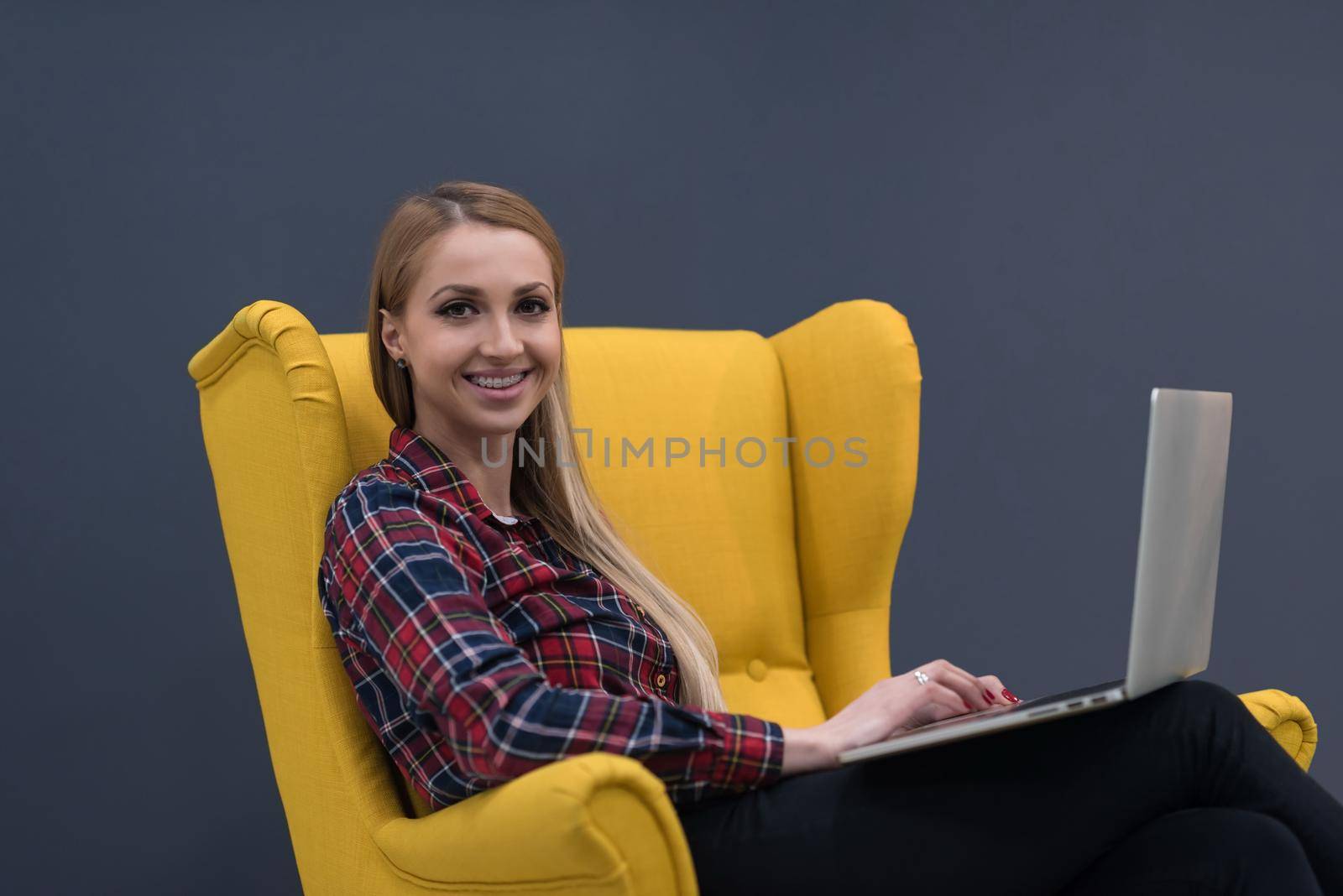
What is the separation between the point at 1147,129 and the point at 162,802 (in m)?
2.28

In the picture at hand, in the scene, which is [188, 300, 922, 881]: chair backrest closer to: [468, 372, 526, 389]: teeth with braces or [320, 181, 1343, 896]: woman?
[468, 372, 526, 389]: teeth with braces

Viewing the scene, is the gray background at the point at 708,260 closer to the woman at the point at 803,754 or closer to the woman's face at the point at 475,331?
the woman's face at the point at 475,331

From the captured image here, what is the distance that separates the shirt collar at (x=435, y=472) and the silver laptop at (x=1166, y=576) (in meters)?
0.53

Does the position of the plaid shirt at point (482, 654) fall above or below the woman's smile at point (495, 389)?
below

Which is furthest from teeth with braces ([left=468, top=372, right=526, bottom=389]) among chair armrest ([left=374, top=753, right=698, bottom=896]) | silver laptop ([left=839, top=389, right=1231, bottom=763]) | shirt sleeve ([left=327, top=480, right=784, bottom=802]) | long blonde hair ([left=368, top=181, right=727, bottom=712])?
silver laptop ([left=839, top=389, right=1231, bottom=763])

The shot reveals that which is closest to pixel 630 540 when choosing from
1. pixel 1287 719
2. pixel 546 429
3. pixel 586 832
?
pixel 546 429

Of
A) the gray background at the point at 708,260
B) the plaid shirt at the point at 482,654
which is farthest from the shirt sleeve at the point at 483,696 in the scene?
the gray background at the point at 708,260

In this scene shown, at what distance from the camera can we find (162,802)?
209cm

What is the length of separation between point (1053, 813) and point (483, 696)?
1.72 ft

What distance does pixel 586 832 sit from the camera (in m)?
1.04

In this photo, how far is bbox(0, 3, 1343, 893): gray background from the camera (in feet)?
6.65

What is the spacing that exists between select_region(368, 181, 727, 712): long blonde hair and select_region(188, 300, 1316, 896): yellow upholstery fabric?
10 centimetres

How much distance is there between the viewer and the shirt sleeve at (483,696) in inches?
45.0

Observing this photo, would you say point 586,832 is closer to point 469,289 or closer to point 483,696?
point 483,696
